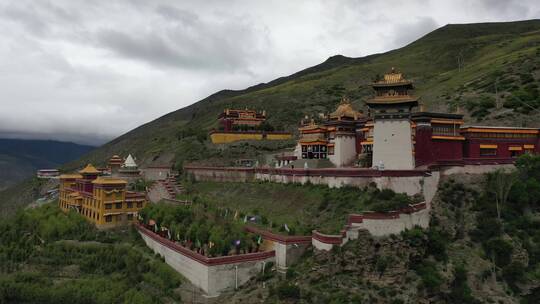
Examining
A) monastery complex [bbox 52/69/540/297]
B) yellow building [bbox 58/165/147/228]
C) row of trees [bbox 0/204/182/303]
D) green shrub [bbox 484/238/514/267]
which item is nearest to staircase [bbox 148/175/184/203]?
monastery complex [bbox 52/69/540/297]

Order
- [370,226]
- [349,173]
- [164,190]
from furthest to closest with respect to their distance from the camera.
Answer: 1. [164,190]
2. [349,173]
3. [370,226]

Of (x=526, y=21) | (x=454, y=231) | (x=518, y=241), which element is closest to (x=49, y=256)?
(x=454, y=231)

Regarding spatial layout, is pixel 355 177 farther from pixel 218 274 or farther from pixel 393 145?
pixel 218 274

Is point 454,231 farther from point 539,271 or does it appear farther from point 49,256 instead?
point 49,256

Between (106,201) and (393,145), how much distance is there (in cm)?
2604

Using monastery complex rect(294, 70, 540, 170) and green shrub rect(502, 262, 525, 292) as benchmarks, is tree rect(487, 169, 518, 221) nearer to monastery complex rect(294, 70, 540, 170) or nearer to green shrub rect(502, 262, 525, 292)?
monastery complex rect(294, 70, 540, 170)

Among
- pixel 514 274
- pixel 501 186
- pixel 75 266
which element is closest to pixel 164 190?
pixel 75 266

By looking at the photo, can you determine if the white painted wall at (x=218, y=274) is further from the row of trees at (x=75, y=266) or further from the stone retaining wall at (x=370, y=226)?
the stone retaining wall at (x=370, y=226)

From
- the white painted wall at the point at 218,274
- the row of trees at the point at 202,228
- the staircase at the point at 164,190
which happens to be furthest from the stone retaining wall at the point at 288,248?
the staircase at the point at 164,190

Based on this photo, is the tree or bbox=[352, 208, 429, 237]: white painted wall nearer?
bbox=[352, 208, 429, 237]: white painted wall

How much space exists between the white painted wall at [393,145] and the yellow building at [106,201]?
23.4 meters

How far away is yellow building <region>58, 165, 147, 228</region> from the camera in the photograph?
4181 centimetres

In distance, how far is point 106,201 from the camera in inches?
1646

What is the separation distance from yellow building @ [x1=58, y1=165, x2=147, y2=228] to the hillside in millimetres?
15333
